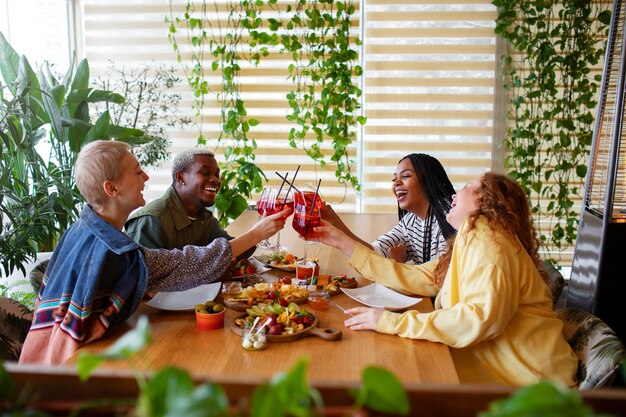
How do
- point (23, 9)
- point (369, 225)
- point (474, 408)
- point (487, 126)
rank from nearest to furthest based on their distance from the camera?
1. point (474, 408)
2. point (369, 225)
3. point (23, 9)
4. point (487, 126)

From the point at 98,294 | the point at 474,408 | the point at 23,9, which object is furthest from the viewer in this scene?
the point at 23,9

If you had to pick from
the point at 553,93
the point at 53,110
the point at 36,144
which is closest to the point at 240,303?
the point at 53,110

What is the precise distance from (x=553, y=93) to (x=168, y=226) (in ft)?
9.41

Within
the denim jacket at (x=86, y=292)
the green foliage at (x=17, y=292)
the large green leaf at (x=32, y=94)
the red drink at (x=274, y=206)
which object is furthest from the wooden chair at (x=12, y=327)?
the large green leaf at (x=32, y=94)

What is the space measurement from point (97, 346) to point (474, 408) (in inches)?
49.1

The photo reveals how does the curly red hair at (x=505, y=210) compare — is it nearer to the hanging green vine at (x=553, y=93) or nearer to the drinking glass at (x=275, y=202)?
the drinking glass at (x=275, y=202)

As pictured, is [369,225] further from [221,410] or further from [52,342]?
[221,410]

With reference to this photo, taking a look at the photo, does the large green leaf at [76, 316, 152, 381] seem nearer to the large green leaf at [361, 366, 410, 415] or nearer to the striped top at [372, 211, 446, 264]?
the large green leaf at [361, 366, 410, 415]

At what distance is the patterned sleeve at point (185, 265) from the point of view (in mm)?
1949

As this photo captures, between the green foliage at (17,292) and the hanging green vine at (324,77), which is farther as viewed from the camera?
the hanging green vine at (324,77)

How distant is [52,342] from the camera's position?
167 cm

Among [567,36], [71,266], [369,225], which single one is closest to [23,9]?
[369,225]

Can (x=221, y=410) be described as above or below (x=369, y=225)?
above

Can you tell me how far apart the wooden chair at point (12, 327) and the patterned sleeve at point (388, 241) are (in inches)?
59.3
